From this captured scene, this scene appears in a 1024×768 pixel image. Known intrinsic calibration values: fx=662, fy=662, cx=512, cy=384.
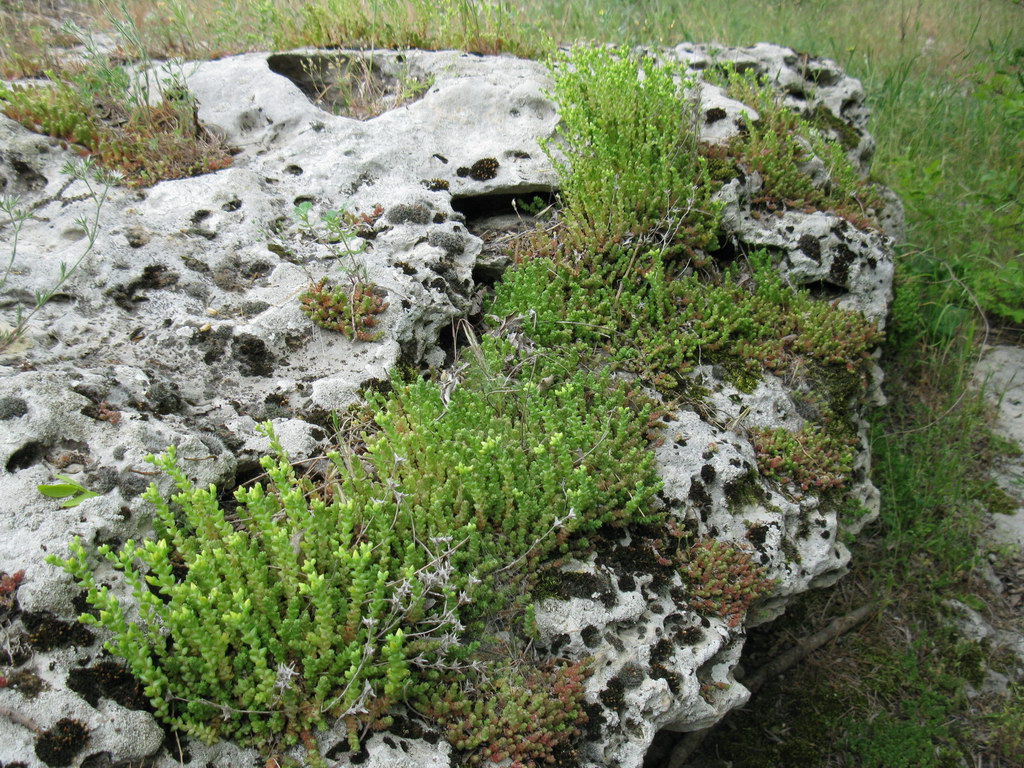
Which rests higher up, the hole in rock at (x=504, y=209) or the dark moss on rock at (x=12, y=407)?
the dark moss on rock at (x=12, y=407)

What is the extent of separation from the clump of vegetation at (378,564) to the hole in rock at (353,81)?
3036mm

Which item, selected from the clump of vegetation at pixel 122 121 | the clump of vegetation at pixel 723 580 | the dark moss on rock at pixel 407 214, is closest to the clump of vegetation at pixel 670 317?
the dark moss on rock at pixel 407 214

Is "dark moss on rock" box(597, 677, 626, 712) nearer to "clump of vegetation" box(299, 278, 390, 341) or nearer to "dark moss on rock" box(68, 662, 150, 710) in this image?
"dark moss on rock" box(68, 662, 150, 710)

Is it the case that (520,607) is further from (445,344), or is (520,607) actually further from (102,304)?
(102,304)

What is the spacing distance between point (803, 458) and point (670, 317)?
1234 millimetres

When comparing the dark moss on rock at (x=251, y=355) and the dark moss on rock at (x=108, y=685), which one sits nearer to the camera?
the dark moss on rock at (x=108, y=685)

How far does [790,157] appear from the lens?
5.25 metres

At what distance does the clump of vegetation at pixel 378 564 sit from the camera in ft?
8.13

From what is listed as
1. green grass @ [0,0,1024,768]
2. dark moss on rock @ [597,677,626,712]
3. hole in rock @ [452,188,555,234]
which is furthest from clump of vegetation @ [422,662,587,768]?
hole in rock @ [452,188,555,234]

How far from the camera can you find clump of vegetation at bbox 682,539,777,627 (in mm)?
3461

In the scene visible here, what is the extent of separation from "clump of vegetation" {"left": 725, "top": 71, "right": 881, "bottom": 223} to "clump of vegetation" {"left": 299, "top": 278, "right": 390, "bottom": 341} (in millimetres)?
3132

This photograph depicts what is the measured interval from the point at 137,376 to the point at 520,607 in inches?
88.4

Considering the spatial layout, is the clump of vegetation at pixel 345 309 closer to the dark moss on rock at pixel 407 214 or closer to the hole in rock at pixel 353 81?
the dark moss on rock at pixel 407 214

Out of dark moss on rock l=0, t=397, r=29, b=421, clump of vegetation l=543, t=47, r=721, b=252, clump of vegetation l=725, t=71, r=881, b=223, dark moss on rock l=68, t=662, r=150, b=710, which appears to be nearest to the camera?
dark moss on rock l=68, t=662, r=150, b=710
